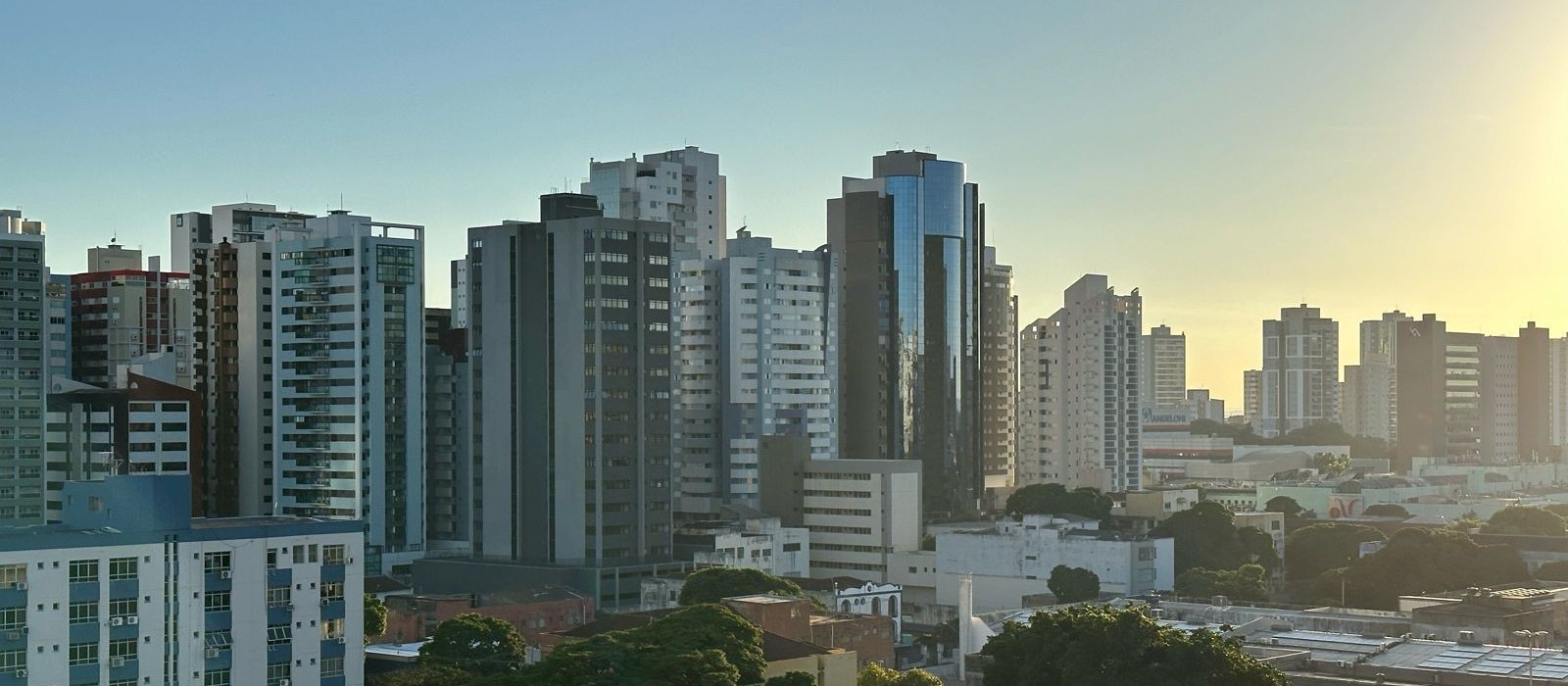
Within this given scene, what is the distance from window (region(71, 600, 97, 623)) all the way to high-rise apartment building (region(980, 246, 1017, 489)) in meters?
62.3

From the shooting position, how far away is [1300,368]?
143750mm

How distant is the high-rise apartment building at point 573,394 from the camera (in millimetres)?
49812

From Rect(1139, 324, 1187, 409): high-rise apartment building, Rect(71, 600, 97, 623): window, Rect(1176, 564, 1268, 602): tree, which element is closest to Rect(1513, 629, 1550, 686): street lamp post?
Rect(1176, 564, 1268, 602): tree

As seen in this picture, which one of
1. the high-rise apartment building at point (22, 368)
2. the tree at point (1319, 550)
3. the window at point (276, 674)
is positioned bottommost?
the tree at point (1319, 550)

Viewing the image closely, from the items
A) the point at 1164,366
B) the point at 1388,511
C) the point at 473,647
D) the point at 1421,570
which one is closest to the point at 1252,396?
the point at 1164,366

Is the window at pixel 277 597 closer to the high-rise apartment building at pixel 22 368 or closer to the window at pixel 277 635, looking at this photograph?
the window at pixel 277 635

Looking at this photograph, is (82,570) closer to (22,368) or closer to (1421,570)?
(22,368)

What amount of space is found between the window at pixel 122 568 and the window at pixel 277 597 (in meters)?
2.04

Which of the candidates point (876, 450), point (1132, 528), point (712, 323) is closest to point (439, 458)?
point (712, 323)

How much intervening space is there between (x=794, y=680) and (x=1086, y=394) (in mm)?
58814

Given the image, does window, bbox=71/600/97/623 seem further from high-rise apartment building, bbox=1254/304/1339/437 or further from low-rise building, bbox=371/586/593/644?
high-rise apartment building, bbox=1254/304/1339/437

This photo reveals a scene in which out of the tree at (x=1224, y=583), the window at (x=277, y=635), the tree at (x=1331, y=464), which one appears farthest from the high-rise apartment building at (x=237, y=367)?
the tree at (x=1331, y=464)

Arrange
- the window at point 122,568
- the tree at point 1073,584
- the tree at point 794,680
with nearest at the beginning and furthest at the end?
1. the window at point 122,568
2. the tree at point 794,680
3. the tree at point 1073,584

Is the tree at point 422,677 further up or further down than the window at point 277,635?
further down
